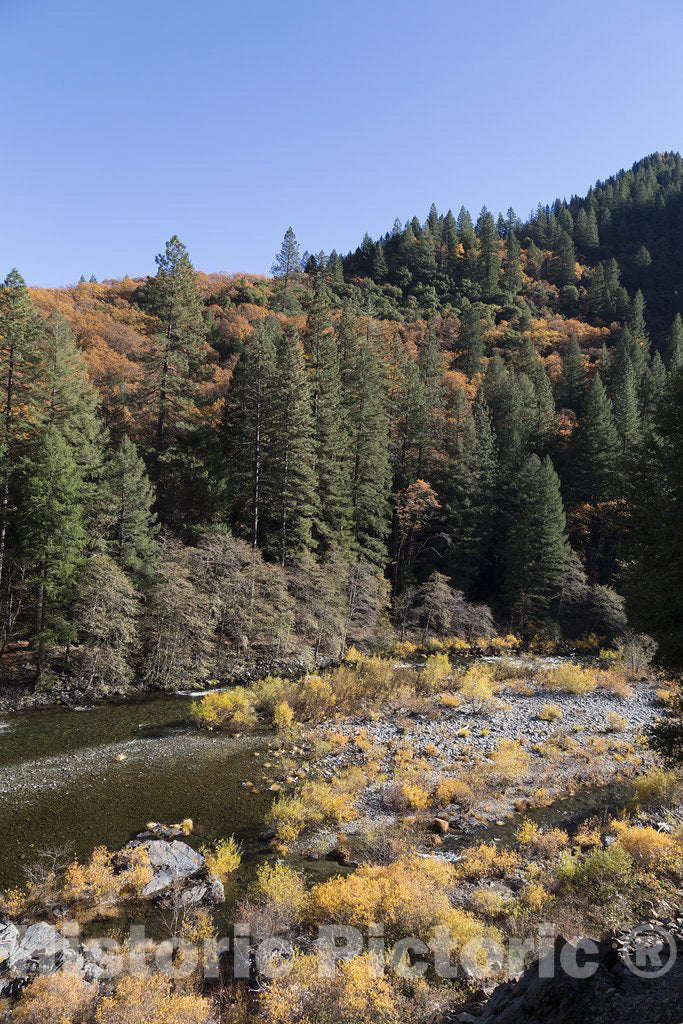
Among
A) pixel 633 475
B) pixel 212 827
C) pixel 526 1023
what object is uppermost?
pixel 633 475

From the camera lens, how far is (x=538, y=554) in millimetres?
38281

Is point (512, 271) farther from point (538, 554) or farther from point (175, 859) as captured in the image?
point (175, 859)

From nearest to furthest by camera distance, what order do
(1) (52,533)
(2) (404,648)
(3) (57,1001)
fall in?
(3) (57,1001) < (1) (52,533) < (2) (404,648)

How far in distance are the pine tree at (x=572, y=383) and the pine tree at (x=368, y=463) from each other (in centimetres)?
2781

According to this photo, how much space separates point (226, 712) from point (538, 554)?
26302 millimetres

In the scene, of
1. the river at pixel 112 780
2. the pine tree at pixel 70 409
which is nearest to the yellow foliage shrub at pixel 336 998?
the river at pixel 112 780

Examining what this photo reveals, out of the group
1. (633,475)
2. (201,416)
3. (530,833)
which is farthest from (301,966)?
(201,416)

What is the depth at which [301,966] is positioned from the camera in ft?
29.7

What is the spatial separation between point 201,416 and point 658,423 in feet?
88.0

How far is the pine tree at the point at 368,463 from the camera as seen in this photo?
123 ft

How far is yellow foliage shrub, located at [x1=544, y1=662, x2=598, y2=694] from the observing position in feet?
89.4

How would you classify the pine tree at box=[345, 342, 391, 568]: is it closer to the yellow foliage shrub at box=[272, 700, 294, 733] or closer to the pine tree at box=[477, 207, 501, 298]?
the yellow foliage shrub at box=[272, 700, 294, 733]

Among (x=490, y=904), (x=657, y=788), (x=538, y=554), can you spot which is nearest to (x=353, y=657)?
(x=657, y=788)

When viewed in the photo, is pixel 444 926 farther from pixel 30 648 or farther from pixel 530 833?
pixel 30 648
